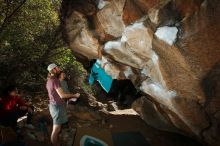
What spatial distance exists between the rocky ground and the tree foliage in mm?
3837

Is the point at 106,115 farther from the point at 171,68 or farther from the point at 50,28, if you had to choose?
the point at 50,28

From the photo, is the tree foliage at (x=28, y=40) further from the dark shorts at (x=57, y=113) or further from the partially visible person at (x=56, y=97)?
the dark shorts at (x=57, y=113)

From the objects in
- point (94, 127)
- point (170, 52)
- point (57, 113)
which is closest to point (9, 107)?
point (57, 113)

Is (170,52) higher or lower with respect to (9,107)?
higher

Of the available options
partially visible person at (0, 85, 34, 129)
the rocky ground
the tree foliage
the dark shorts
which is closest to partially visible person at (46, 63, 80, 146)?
the dark shorts

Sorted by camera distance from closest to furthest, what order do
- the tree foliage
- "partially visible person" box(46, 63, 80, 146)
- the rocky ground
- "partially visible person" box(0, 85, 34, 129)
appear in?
"partially visible person" box(46, 63, 80, 146) < "partially visible person" box(0, 85, 34, 129) < the rocky ground < the tree foliage

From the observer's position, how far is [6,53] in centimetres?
1271

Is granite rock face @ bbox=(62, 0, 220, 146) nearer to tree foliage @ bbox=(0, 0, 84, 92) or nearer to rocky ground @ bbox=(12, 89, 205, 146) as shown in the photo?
rocky ground @ bbox=(12, 89, 205, 146)

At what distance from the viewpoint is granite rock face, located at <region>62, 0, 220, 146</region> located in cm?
576

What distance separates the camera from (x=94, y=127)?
29.9 feet

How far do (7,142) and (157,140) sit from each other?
421 cm

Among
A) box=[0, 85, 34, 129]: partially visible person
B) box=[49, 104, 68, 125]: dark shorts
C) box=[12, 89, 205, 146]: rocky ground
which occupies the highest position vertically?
box=[0, 85, 34, 129]: partially visible person

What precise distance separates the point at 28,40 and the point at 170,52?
827 centimetres

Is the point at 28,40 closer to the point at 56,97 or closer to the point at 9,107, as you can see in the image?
the point at 9,107
